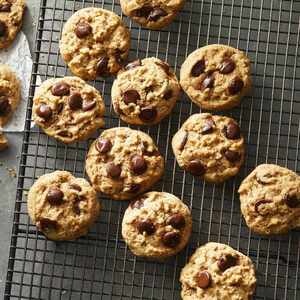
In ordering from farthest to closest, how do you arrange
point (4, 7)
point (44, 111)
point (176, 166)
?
point (4, 7) → point (176, 166) → point (44, 111)

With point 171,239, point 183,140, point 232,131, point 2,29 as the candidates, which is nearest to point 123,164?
point 183,140

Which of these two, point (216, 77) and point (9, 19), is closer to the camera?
point (216, 77)

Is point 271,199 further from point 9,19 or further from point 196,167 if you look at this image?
point 9,19

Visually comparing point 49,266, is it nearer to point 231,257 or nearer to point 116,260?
point 116,260

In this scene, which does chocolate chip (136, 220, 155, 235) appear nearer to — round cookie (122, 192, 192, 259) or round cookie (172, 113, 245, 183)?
round cookie (122, 192, 192, 259)

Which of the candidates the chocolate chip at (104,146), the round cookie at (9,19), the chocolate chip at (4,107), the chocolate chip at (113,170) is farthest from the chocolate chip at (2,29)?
the chocolate chip at (113,170)
